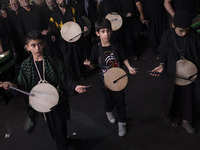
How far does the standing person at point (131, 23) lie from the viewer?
407 centimetres

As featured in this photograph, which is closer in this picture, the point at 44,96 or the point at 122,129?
the point at 44,96

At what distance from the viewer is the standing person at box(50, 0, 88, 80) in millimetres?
3641

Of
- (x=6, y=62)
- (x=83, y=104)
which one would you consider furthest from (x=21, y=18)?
(x=83, y=104)

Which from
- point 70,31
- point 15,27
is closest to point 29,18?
A: point 15,27

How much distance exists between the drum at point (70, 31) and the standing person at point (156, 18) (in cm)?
145

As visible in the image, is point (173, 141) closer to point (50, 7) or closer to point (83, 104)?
point (83, 104)

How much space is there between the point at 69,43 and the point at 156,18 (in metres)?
1.72

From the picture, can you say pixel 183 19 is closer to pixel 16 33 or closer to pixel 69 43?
pixel 69 43

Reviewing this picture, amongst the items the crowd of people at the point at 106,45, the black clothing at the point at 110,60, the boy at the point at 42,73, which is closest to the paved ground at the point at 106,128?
the crowd of people at the point at 106,45

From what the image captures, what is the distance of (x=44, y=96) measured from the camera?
1.80 meters

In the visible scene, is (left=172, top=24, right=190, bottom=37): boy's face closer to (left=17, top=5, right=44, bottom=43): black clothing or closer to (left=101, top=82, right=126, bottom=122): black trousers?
(left=101, top=82, right=126, bottom=122): black trousers

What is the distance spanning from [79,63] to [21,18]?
4.84ft

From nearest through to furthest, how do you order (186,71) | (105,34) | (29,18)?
(186,71) → (105,34) → (29,18)

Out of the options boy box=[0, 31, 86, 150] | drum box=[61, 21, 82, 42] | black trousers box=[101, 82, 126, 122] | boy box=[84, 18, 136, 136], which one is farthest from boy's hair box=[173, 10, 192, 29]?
drum box=[61, 21, 82, 42]
